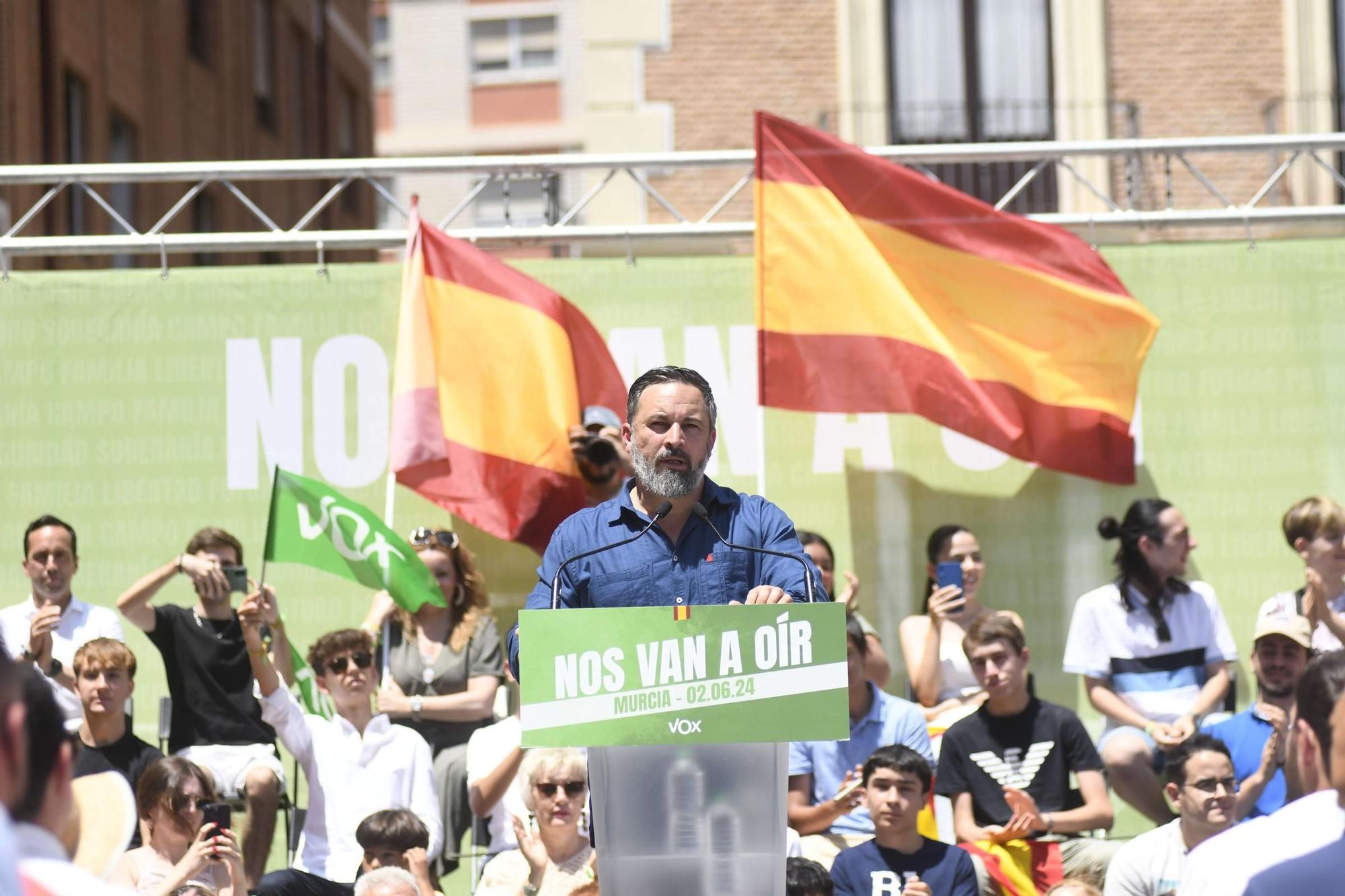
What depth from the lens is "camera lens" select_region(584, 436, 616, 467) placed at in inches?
336

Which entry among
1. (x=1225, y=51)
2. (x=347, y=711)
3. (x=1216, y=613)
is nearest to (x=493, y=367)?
(x=347, y=711)

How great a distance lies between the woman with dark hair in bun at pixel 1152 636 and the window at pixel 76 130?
13.9 m

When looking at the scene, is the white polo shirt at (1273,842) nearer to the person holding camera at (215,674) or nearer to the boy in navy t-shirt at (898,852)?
the boy in navy t-shirt at (898,852)

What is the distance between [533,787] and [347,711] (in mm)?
1103

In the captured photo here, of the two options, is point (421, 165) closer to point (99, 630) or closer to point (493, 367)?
point (493, 367)

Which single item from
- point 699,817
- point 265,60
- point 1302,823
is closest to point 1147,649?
point 699,817

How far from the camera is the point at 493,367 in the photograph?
8703mm

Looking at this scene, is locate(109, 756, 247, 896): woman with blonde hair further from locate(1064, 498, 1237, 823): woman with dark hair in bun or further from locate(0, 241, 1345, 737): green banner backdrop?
locate(1064, 498, 1237, 823): woman with dark hair in bun

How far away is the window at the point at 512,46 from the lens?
1460 inches

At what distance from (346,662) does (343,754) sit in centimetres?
36

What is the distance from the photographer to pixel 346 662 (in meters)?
7.46

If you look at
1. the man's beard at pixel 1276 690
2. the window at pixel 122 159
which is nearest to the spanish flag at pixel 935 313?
the man's beard at pixel 1276 690

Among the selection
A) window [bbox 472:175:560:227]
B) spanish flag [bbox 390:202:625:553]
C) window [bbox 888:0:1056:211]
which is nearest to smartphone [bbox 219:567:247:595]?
spanish flag [bbox 390:202:625:553]

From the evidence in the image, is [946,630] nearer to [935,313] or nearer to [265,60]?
[935,313]
